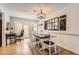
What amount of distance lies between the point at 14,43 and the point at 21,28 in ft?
1.36

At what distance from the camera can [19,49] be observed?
2514mm

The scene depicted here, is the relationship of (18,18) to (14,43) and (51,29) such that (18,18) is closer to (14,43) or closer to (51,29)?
(14,43)

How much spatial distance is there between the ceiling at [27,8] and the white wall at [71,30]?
14cm

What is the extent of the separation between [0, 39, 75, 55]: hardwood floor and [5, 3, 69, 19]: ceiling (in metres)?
0.67

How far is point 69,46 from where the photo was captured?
95.1 inches

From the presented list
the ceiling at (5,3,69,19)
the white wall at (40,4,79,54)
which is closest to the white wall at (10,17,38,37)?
the ceiling at (5,3,69,19)

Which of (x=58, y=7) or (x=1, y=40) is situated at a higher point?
(x=58, y=7)

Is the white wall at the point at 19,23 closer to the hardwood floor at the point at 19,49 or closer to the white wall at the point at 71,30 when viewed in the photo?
the hardwood floor at the point at 19,49

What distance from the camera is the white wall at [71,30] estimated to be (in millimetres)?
2387

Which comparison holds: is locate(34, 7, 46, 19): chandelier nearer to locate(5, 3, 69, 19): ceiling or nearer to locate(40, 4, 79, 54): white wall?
locate(5, 3, 69, 19): ceiling

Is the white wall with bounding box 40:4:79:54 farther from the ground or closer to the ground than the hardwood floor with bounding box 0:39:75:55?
farther from the ground

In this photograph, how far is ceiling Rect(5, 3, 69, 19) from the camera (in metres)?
2.43

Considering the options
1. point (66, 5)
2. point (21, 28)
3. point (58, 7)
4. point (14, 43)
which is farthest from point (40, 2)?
point (14, 43)

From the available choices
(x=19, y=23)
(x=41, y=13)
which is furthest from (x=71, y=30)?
(x=19, y=23)
